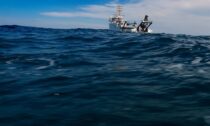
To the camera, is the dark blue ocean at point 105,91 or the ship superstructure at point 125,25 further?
the ship superstructure at point 125,25

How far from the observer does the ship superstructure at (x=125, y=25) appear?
194 feet

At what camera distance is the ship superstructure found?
59.1 metres

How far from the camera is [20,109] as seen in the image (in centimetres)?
752

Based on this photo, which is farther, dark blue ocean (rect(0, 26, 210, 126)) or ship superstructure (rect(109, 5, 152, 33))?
ship superstructure (rect(109, 5, 152, 33))

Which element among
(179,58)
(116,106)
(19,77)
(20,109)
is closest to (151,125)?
(116,106)

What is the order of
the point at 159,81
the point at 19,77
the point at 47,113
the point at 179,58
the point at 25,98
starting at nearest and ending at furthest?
the point at 47,113
the point at 25,98
the point at 159,81
the point at 19,77
the point at 179,58

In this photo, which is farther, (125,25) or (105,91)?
(125,25)

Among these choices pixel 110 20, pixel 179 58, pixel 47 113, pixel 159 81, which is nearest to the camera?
pixel 47 113

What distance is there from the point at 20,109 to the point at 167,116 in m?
3.39

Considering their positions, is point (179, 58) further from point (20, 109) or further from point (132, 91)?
point (20, 109)

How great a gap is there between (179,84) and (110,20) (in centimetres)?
7481

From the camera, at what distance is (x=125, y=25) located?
2800 inches

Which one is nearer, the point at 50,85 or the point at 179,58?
the point at 50,85

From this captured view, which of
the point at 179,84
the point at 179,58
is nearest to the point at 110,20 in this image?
the point at 179,58
